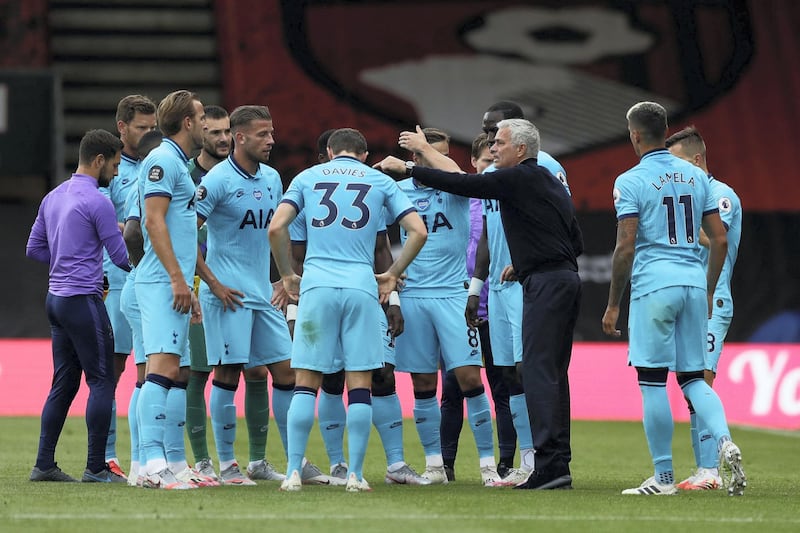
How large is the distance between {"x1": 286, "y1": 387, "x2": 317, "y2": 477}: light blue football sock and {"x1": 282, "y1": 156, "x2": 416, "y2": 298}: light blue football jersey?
0.62 metres

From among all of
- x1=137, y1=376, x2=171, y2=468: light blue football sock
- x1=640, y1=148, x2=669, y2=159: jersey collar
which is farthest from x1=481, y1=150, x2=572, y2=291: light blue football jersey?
x1=137, y1=376, x2=171, y2=468: light blue football sock

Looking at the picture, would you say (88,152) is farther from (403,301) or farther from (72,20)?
(72,20)

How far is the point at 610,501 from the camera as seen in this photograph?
7.36 m

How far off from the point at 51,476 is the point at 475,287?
9.59 ft

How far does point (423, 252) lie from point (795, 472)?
3.38 metres

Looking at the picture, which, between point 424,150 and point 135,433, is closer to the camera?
point 424,150

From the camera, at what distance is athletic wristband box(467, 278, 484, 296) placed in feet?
29.1

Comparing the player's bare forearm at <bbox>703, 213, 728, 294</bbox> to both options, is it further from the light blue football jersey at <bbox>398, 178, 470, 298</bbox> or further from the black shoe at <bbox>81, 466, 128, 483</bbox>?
the black shoe at <bbox>81, 466, 128, 483</bbox>

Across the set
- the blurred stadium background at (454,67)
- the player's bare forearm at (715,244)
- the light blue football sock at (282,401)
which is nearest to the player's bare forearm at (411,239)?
the light blue football sock at (282,401)

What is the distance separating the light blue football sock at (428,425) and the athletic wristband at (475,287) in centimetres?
74

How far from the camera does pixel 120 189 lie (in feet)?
30.3

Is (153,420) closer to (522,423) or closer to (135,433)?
(135,433)

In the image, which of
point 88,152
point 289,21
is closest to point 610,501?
point 88,152

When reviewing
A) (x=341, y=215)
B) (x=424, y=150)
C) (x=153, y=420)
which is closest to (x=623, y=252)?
(x=424, y=150)
